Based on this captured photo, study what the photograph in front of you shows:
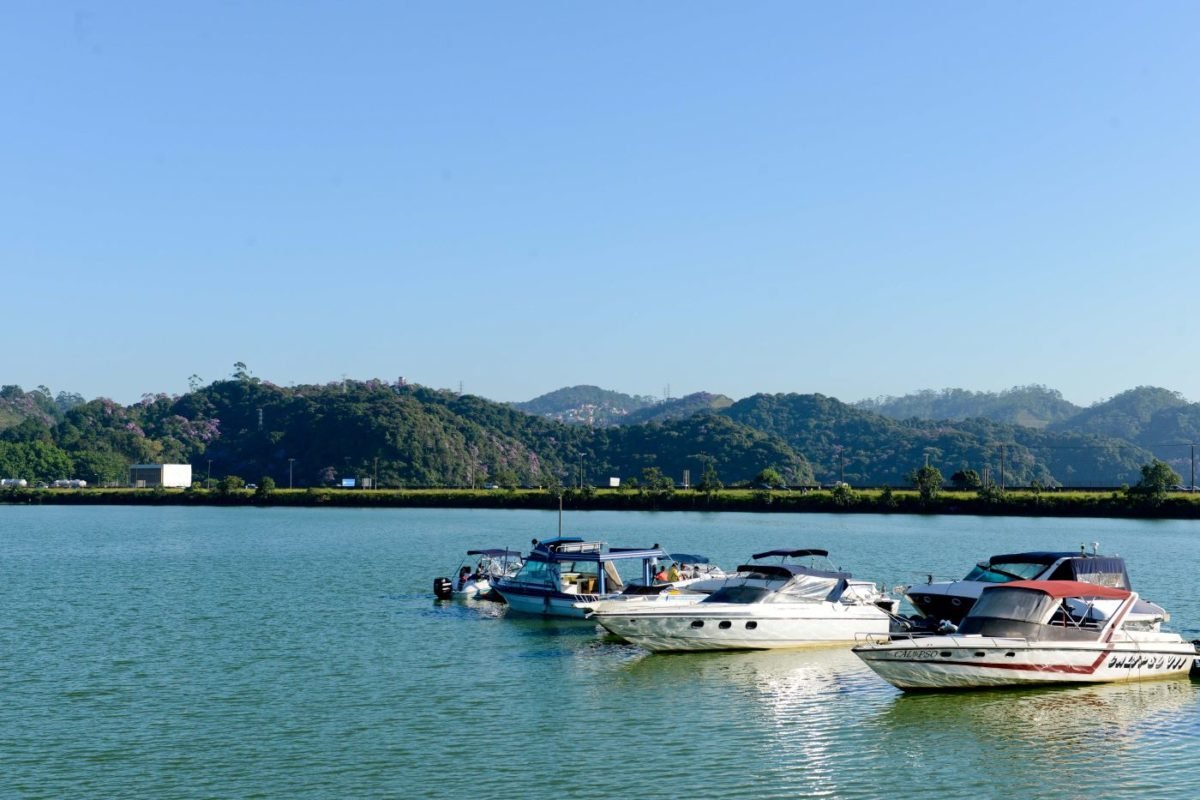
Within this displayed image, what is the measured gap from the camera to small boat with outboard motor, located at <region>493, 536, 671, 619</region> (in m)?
46.1

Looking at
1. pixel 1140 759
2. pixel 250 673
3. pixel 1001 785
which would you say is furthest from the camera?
pixel 250 673

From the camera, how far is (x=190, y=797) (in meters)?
22.0

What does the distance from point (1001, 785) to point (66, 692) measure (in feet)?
76.1

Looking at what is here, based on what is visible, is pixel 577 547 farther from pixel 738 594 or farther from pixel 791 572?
pixel 791 572

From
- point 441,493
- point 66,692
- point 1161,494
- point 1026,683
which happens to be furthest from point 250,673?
point 441,493

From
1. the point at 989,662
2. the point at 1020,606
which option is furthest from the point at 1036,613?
the point at 989,662

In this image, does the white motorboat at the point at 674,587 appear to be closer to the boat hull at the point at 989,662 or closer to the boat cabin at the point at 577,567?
the boat cabin at the point at 577,567

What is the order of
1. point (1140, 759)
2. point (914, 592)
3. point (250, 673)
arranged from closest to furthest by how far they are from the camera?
point (1140, 759) → point (250, 673) → point (914, 592)

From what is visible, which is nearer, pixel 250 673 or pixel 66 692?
pixel 66 692

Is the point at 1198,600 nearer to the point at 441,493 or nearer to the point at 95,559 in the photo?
the point at 95,559

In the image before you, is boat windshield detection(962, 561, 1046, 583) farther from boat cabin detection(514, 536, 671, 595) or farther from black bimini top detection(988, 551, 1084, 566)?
boat cabin detection(514, 536, 671, 595)

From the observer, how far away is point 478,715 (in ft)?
94.6

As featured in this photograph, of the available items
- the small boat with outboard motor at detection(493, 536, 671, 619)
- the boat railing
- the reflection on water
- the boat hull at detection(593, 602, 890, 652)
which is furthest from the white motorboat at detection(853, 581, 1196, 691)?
the boat railing

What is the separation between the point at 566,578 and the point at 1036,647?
2101 centimetres
